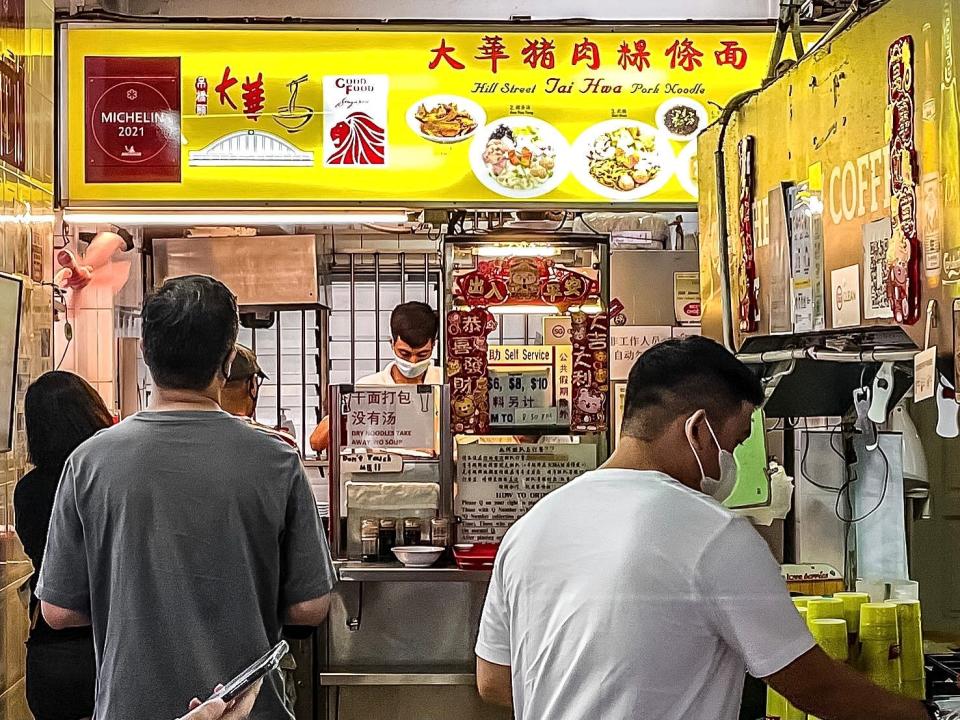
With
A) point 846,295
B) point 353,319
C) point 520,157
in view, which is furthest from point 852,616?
point 353,319

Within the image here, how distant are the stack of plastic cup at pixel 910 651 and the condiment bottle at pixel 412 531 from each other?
2765 millimetres

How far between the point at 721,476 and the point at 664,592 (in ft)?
1.10

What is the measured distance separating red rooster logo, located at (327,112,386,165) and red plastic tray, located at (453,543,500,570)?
1687mm

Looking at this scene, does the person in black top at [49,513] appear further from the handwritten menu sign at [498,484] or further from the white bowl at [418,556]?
the handwritten menu sign at [498,484]

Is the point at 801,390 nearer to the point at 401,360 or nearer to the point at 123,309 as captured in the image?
the point at 401,360

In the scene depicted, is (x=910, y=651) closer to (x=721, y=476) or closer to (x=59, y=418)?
(x=721, y=476)

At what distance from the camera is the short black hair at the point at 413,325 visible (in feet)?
19.1

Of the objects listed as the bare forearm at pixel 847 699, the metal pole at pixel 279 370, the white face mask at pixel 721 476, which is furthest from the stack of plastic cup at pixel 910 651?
the metal pole at pixel 279 370

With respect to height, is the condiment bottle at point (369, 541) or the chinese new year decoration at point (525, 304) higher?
the chinese new year decoration at point (525, 304)

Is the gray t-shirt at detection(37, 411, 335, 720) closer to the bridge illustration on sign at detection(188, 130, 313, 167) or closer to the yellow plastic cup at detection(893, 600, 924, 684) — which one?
the yellow plastic cup at detection(893, 600, 924, 684)

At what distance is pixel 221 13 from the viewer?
6.11m

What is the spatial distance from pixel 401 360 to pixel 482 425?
2.39 feet

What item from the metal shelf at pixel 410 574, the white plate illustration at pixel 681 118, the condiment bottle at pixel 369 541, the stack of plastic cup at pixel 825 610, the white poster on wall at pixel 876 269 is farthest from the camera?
the condiment bottle at pixel 369 541

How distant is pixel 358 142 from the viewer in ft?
14.5
